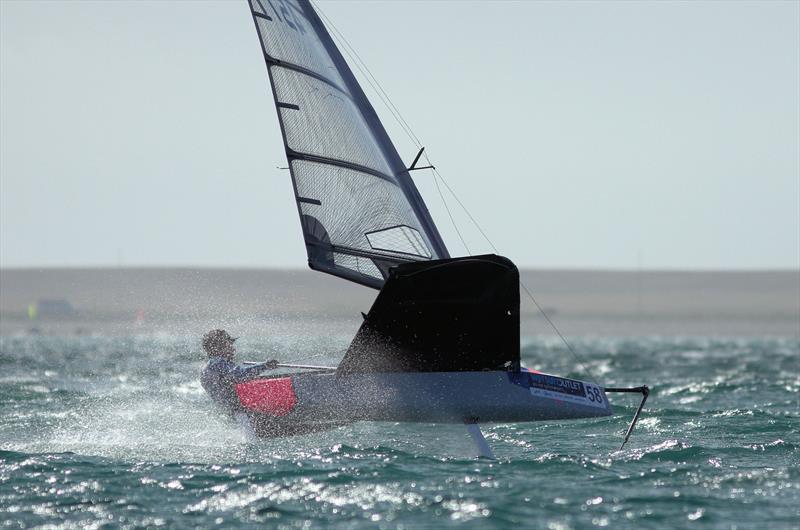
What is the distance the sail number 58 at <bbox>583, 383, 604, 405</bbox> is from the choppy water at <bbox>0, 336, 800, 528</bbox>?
50 centimetres

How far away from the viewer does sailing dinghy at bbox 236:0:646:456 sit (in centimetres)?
991

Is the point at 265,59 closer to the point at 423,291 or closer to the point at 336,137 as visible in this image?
the point at 336,137

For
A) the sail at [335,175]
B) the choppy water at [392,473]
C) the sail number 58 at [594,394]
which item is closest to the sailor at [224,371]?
the choppy water at [392,473]

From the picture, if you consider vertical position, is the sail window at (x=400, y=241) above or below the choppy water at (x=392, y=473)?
above

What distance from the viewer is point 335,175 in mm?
11422

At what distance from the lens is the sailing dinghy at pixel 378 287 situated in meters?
9.91

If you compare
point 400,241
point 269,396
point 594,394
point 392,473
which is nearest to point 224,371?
point 269,396

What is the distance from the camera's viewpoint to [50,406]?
15.2 metres

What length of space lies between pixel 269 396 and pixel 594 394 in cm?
296

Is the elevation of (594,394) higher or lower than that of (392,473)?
higher

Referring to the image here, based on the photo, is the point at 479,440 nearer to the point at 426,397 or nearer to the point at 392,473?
the point at 426,397

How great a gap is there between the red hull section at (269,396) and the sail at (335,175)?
3.93ft

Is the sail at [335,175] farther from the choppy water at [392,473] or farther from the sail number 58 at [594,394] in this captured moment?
the sail number 58 at [594,394]

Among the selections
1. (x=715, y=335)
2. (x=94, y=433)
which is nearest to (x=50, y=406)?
(x=94, y=433)
